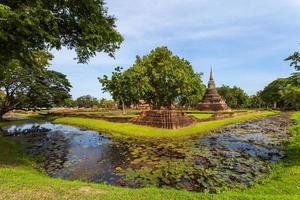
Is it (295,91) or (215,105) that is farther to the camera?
(215,105)

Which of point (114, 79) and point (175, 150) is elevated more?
point (114, 79)

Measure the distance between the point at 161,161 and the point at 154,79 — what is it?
117 ft

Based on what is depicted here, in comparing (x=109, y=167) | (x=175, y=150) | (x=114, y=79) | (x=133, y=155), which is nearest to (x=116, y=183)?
(x=109, y=167)

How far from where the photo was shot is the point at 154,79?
164ft

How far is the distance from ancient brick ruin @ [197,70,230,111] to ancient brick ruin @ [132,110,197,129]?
45.0 m

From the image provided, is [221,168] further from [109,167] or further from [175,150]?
[109,167]

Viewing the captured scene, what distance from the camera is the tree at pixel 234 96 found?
102 m

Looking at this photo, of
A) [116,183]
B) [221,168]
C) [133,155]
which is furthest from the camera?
[133,155]

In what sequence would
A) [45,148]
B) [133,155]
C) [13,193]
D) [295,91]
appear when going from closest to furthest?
1. [13,193]
2. [295,91]
3. [133,155]
4. [45,148]

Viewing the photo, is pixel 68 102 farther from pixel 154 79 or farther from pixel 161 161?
pixel 161 161

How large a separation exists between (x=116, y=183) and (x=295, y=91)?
28.3 feet

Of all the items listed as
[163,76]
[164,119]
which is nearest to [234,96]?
[163,76]

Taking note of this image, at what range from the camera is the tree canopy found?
48.3 meters

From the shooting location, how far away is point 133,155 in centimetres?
1698
